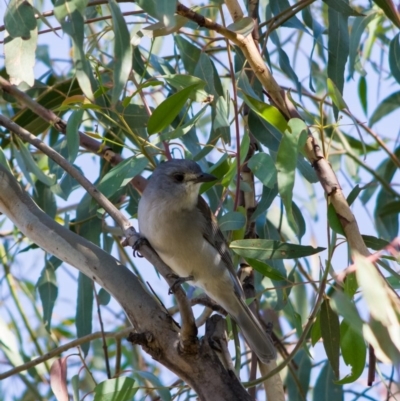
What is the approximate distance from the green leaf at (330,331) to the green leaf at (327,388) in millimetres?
484

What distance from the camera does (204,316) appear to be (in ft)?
10.6

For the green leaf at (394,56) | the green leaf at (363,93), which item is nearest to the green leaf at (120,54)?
the green leaf at (394,56)

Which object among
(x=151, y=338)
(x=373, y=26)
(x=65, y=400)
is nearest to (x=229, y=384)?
(x=151, y=338)

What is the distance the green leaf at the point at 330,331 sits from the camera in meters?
2.63

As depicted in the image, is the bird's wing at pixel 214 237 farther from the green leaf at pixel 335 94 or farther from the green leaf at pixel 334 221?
the green leaf at pixel 335 94

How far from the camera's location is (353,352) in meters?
2.50

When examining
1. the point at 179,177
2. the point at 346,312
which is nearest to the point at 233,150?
the point at 179,177

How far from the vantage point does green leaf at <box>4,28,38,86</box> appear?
2479 millimetres

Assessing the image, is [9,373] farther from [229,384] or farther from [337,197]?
[337,197]

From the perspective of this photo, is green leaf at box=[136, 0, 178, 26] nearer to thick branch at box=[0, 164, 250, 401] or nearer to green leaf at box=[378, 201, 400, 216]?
thick branch at box=[0, 164, 250, 401]

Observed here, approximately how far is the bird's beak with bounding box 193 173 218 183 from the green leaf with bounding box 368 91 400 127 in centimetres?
117

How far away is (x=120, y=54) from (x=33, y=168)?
0.98m

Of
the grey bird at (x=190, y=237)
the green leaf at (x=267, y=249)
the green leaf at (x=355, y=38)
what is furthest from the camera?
the grey bird at (x=190, y=237)

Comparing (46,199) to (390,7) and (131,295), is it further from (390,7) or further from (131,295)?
(390,7)
